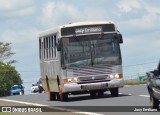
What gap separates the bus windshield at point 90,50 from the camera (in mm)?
30625

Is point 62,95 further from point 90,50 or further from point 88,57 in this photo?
point 90,50

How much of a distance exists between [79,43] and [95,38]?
2.49ft

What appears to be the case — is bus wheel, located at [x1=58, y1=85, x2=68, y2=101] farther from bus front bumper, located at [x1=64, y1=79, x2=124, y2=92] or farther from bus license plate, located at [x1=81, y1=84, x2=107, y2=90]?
bus license plate, located at [x1=81, y1=84, x2=107, y2=90]

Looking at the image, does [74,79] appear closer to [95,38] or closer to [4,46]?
[95,38]

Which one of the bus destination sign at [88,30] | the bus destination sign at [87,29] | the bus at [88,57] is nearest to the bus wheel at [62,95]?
the bus at [88,57]

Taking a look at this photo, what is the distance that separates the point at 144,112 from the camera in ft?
67.1

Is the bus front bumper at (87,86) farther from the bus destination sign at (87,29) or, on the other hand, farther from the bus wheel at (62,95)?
the bus destination sign at (87,29)

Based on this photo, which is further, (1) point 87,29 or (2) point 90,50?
(1) point 87,29

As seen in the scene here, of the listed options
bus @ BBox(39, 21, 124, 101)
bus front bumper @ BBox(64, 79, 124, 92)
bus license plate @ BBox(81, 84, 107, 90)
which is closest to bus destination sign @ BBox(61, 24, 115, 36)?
bus @ BBox(39, 21, 124, 101)

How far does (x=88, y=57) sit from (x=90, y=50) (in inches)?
12.5

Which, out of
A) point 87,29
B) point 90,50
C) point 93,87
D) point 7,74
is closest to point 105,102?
point 93,87

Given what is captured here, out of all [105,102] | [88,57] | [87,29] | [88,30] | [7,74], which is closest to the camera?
[105,102]

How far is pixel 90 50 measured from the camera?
30.7 m

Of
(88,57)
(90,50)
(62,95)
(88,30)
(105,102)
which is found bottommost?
(105,102)
